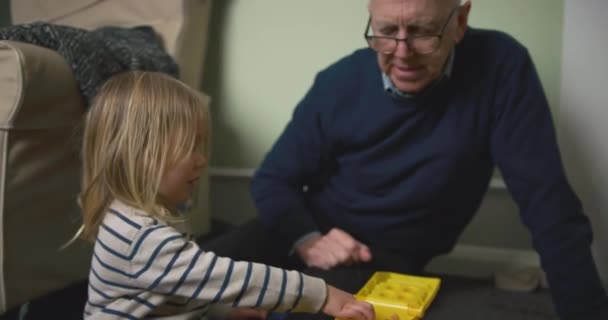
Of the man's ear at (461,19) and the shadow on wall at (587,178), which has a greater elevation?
the man's ear at (461,19)

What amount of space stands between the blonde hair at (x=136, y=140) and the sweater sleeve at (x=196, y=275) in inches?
2.7

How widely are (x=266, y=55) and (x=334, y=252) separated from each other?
730 mm

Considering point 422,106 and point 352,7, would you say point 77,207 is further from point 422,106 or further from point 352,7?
point 352,7

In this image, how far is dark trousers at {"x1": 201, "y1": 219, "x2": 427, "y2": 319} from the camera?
3.23 feet

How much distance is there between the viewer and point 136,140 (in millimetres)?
780

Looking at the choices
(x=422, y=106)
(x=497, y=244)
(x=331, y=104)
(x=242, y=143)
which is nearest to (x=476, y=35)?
(x=422, y=106)

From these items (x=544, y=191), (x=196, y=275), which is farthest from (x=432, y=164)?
(x=196, y=275)

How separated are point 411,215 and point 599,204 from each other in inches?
18.9

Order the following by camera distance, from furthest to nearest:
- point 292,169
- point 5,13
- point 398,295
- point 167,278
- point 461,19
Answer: point 5,13, point 292,169, point 461,19, point 398,295, point 167,278

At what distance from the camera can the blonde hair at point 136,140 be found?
30.9 inches

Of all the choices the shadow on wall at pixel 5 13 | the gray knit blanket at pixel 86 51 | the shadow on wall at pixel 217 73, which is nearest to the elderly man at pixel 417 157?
the gray knit blanket at pixel 86 51

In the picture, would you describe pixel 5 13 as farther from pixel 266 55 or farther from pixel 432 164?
pixel 432 164

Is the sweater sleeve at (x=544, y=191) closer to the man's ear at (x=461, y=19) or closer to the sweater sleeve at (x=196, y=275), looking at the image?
the man's ear at (x=461, y=19)

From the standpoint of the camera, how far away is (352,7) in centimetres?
143
